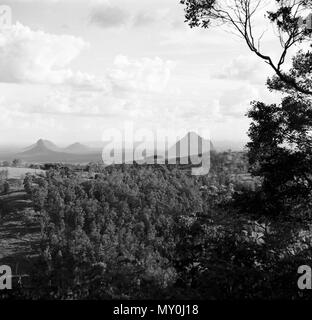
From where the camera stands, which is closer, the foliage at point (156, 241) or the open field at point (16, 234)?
the foliage at point (156, 241)

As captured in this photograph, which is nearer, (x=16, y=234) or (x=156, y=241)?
(x=156, y=241)

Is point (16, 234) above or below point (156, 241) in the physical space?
above

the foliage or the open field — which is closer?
the foliage

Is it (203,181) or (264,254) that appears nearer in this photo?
(264,254)

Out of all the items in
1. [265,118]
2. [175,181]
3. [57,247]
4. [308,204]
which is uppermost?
[175,181]
